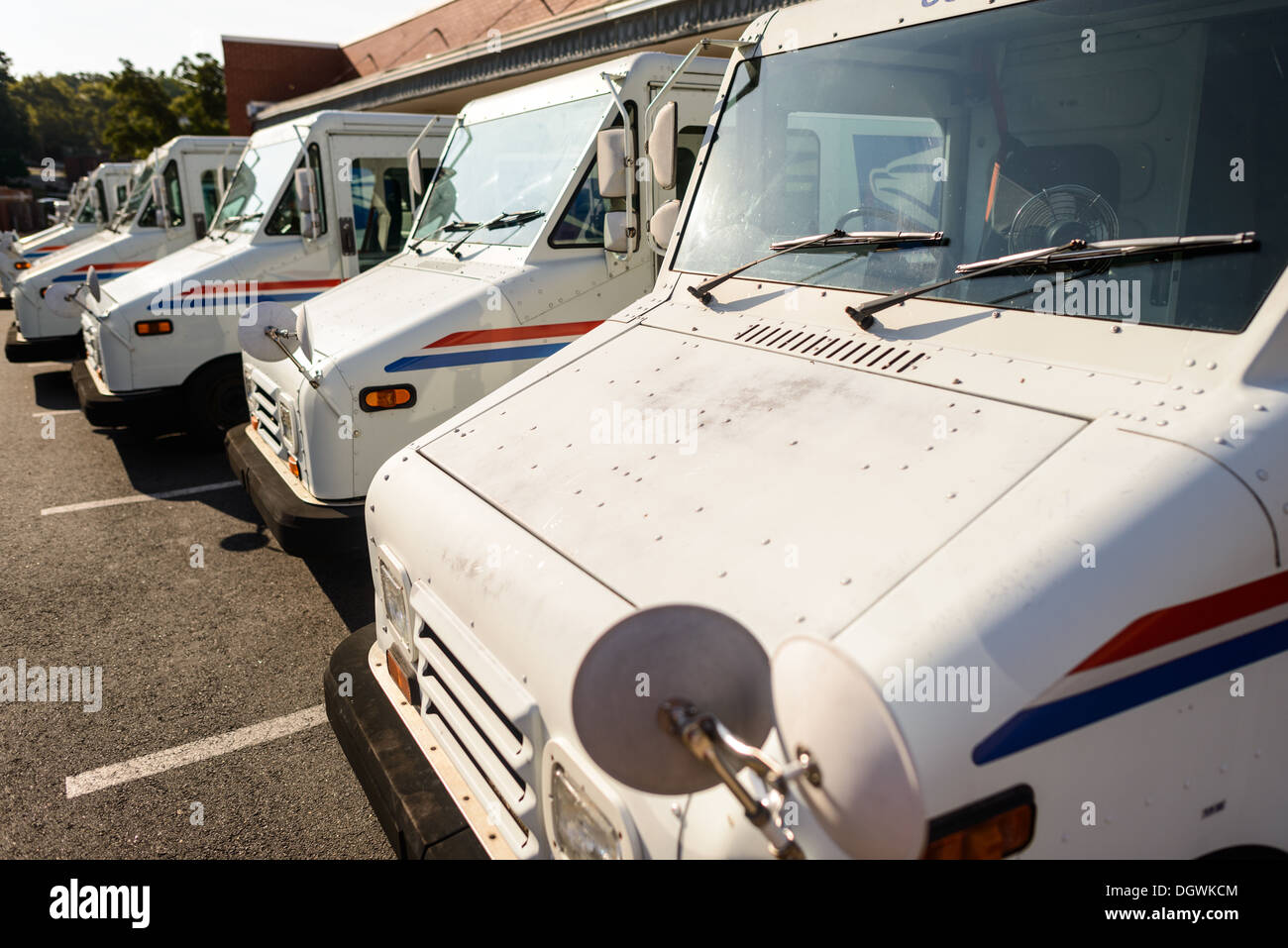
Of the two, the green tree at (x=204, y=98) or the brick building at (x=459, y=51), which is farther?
the green tree at (x=204, y=98)

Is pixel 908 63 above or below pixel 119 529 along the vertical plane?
above

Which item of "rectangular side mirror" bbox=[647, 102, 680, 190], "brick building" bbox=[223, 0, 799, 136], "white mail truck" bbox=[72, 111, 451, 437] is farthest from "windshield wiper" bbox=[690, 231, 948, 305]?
"brick building" bbox=[223, 0, 799, 136]

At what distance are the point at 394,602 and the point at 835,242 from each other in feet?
5.33

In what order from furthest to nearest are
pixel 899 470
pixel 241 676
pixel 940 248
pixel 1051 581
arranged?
pixel 241 676 → pixel 940 248 → pixel 899 470 → pixel 1051 581

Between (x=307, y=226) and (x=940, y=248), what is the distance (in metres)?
5.91

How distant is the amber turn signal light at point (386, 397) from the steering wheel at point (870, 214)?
237 cm

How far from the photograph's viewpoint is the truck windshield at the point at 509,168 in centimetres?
495

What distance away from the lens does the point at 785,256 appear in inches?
114

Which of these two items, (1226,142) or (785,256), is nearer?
(1226,142)

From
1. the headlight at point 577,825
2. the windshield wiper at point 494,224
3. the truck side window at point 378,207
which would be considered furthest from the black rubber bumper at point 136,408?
the headlight at point 577,825

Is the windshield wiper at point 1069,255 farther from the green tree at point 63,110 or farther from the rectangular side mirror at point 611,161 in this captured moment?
the green tree at point 63,110

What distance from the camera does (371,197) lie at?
7.34m
